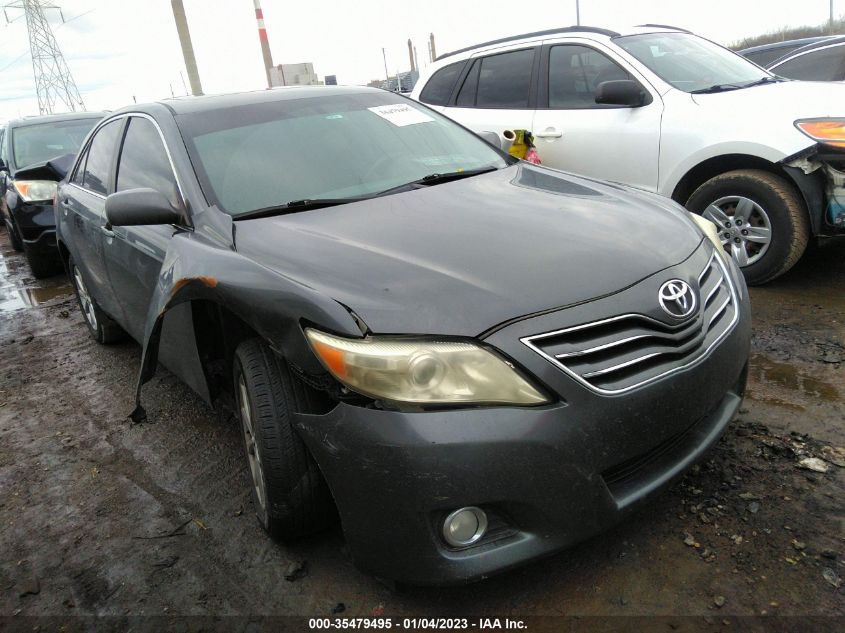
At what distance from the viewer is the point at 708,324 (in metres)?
2.02

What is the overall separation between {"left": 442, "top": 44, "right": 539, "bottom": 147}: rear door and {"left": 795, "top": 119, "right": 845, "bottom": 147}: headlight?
77.7 inches

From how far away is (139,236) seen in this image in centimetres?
293

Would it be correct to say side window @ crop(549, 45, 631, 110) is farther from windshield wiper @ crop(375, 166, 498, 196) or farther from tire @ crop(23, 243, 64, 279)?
tire @ crop(23, 243, 64, 279)

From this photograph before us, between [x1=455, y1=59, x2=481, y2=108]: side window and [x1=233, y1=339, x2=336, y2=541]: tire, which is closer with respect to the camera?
[x1=233, y1=339, x2=336, y2=541]: tire

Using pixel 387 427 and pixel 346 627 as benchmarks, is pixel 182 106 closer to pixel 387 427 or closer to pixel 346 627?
pixel 387 427

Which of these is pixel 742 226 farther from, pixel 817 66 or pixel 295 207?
pixel 817 66

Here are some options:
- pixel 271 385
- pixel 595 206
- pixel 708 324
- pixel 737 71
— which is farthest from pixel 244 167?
pixel 737 71

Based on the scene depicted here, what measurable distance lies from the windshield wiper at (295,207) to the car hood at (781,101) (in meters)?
2.84

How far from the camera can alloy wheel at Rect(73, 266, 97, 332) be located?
448cm

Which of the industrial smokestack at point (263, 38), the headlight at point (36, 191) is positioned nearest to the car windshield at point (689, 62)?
the headlight at point (36, 191)

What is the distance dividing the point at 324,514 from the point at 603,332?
1044 millimetres

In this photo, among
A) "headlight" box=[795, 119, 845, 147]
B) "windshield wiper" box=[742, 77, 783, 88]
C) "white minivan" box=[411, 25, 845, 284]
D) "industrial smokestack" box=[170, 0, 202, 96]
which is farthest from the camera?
"industrial smokestack" box=[170, 0, 202, 96]

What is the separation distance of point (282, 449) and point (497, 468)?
69cm

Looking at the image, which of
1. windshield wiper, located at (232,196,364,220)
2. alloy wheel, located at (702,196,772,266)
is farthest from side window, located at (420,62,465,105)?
windshield wiper, located at (232,196,364,220)
